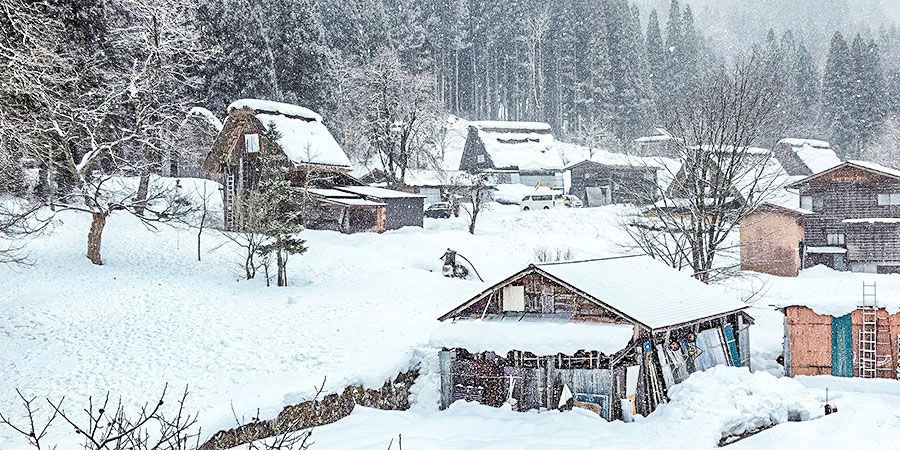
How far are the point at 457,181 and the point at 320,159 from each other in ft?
36.0

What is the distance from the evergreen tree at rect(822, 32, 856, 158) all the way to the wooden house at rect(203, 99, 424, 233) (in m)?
50.0

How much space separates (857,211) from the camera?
1474 inches

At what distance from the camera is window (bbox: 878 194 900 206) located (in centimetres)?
3666

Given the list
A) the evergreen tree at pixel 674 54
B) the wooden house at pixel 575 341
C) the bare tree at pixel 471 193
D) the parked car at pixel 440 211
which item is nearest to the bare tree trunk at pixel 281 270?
the wooden house at pixel 575 341

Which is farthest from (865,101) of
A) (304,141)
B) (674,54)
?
(304,141)

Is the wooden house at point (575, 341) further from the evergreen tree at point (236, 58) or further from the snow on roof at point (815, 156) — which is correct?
the snow on roof at point (815, 156)

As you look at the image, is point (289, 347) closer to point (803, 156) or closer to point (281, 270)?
point (281, 270)

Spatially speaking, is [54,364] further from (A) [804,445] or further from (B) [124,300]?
(A) [804,445]

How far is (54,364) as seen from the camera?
17.0 metres

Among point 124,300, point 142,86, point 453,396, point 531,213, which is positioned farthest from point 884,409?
point 531,213

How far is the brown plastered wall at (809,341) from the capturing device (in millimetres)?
19219

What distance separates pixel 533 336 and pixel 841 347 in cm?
991

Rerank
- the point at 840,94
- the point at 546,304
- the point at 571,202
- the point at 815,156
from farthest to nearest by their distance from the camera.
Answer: the point at 840,94 → the point at 815,156 → the point at 571,202 → the point at 546,304

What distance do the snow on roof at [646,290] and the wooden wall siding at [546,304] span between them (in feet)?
1.39
